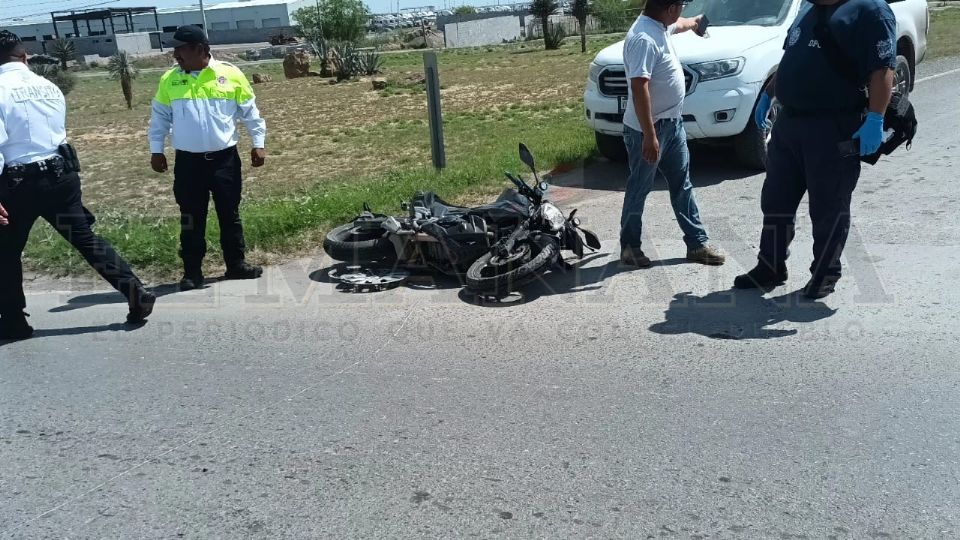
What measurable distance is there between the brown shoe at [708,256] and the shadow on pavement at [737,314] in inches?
21.3

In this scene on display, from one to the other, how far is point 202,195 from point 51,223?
1.11 metres

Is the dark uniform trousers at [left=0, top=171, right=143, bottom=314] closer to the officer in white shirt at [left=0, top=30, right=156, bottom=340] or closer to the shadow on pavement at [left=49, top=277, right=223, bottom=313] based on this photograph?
the officer in white shirt at [left=0, top=30, right=156, bottom=340]

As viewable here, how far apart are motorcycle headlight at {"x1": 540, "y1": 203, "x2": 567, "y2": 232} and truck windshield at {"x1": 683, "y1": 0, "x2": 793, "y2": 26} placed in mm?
4216

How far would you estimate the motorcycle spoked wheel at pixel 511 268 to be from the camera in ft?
17.7

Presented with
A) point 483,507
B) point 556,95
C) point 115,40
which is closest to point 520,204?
point 483,507

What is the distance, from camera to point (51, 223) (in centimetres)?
533

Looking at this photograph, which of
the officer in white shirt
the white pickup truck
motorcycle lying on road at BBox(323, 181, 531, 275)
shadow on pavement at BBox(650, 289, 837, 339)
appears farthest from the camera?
the white pickup truck

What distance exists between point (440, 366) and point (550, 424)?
3.07ft

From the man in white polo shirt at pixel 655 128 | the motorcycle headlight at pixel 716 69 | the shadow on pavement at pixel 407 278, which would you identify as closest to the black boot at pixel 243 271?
the shadow on pavement at pixel 407 278

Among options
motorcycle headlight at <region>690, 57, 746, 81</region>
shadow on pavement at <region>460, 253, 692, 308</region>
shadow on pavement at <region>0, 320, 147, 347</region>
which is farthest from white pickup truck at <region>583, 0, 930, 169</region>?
shadow on pavement at <region>0, 320, 147, 347</region>

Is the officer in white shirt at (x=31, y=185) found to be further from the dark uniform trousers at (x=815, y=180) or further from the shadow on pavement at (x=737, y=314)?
the dark uniform trousers at (x=815, y=180)

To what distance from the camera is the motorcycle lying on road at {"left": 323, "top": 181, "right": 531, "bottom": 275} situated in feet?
19.1

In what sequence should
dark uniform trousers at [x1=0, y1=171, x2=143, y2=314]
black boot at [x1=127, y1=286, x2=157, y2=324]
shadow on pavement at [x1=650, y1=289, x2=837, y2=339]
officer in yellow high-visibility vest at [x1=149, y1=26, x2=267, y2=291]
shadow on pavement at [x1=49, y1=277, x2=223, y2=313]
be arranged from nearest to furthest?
shadow on pavement at [x1=650, y1=289, x2=837, y2=339], dark uniform trousers at [x1=0, y1=171, x2=143, y2=314], black boot at [x1=127, y1=286, x2=157, y2=324], officer in yellow high-visibility vest at [x1=149, y1=26, x2=267, y2=291], shadow on pavement at [x1=49, y1=277, x2=223, y2=313]

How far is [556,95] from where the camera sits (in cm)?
1927
